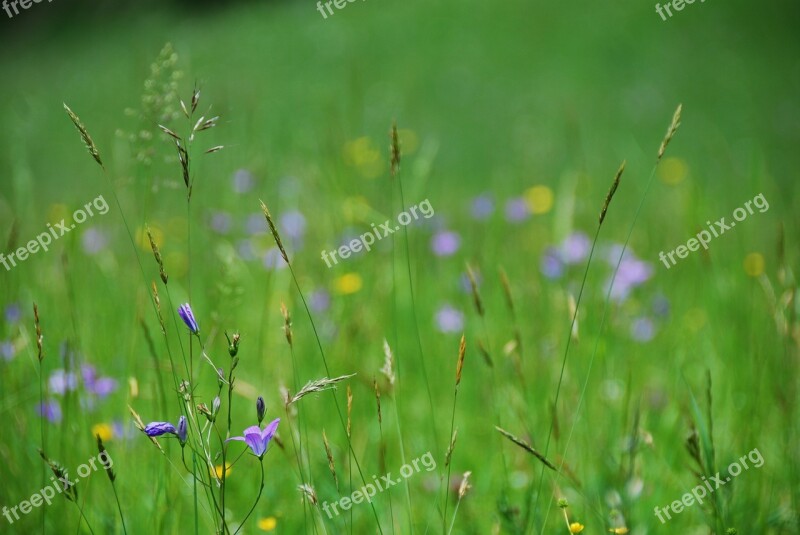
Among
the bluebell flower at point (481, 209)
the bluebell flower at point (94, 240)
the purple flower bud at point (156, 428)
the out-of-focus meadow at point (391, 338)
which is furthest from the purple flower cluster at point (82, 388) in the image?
the bluebell flower at point (481, 209)

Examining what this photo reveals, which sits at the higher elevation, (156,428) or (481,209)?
(156,428)

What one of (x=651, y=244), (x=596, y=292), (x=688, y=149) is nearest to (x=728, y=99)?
(x=688, y=149)

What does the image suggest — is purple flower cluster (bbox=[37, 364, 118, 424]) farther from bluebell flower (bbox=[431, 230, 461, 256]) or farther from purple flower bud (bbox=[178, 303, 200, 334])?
bluebell flower (bbox=[431, 230, 461, 256])

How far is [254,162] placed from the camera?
275 cm

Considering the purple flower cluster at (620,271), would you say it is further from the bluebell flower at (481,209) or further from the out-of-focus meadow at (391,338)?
the bluebell flower at (481,209)

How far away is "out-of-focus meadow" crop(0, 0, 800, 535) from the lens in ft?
4.55

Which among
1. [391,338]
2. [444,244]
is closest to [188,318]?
[391,338]

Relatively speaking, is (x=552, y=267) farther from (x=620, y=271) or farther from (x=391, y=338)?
(x=391, y=338)

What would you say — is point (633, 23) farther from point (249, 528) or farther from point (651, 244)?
point (249, 528)

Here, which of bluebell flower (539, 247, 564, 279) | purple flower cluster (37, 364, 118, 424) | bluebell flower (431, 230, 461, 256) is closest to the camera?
purple flower cluster (37, 364, 118, 424)

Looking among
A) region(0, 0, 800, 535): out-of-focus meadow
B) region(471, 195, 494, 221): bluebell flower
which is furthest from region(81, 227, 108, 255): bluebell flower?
region(471, 195, 494, 221): bluebell flower

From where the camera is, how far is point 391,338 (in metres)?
2.40

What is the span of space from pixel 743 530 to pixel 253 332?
5.53 ft

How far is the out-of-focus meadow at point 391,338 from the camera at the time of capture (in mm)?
1388
